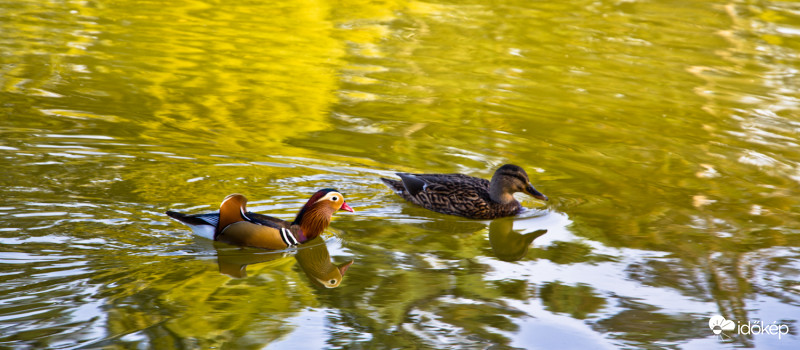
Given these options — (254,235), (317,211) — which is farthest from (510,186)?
(254,235)

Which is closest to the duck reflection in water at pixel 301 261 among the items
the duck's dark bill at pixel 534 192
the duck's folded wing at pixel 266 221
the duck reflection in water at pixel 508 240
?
the duck's folded wing at pixel 266 221

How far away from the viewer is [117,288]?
6.84 m

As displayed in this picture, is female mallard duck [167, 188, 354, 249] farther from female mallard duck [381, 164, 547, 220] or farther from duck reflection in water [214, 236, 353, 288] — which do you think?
female mallard duck [381, 164, 547, 220]

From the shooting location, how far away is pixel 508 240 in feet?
29.0

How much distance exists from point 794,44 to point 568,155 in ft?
34.2

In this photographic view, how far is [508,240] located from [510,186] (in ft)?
2.69

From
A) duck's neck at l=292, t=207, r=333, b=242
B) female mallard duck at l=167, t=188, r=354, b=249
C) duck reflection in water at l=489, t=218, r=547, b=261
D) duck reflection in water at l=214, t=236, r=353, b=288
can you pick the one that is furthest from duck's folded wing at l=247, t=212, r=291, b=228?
duck reflection in water at l=489, t=218, r=547, b=261

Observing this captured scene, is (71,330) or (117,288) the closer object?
(71,330)

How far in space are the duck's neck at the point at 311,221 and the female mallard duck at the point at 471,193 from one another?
1655mm

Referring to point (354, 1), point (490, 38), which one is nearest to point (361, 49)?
point (490, 38)

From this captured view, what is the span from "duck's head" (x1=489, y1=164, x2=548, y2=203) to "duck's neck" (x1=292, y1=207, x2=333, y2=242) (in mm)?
2039

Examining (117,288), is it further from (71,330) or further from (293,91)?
(293,91)

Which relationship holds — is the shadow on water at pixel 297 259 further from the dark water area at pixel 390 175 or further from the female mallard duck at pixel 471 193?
the female mallard duck at pixel 471 193

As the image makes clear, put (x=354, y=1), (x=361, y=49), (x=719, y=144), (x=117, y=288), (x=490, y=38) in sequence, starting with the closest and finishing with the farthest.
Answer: (x=117, y=288)
(x=719, y=144)
(x=361, y=49)
(x=490, y=38)
(x=354, y=1)
